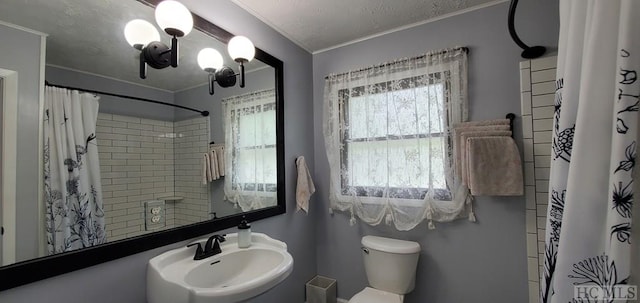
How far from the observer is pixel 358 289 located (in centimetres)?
198

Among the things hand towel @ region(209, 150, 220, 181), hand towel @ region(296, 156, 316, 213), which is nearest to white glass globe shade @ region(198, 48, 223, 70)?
hand towel @ region(209, 150, 220, 181)

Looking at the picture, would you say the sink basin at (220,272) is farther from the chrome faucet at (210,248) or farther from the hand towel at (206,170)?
the hand towel at (206,170)

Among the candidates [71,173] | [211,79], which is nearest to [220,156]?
[211,79]

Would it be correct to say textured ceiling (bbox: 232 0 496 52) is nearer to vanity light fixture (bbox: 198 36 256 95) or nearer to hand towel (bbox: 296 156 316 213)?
vanity light fixture (bbox: 198 36 256 95)

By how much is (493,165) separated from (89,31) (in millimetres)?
2053

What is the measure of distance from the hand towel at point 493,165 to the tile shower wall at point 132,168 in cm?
165

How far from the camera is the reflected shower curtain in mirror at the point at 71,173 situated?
0.88 metres

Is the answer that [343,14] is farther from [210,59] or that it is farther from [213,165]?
[213,165]

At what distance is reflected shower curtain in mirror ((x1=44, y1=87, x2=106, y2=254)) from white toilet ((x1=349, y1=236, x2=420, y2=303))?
57.6 inches

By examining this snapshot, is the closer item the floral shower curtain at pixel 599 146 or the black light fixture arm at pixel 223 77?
the floral shower curtain at pixel 599 146

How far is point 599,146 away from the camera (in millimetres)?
530

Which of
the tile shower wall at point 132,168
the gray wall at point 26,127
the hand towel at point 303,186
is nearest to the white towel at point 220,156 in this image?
the tile shower wall at point 132,168

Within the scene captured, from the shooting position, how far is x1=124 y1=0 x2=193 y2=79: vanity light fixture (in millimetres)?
1077

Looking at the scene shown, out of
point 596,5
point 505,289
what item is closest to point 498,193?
point 505,289
